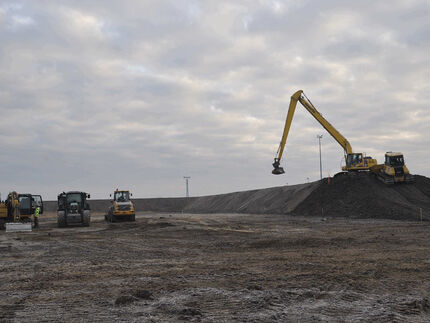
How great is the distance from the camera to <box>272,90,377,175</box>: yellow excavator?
39.7m

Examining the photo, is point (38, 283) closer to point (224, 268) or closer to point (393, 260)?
point (224, 268)

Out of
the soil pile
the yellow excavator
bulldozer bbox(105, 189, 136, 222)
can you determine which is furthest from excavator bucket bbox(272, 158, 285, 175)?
bulldozer bbox(105, 189, 136, 222)

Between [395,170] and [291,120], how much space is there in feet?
36.4

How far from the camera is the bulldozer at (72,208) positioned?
29781mm

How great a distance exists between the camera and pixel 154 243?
59.6 ft

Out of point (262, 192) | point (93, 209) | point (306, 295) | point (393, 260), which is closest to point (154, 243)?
point (393, 260)

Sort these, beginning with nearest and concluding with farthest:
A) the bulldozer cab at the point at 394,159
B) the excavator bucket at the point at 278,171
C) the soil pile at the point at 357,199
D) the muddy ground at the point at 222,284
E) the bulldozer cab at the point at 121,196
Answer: the muddy ground at the point at 222,284 → the soil pile at the point at 357,199 → the bulldozer cab at the point at 121,196 → the bulldozer cab at the point at 394,159 → the excavator bucket at the point at 278,171

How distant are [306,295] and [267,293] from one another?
2.42ft

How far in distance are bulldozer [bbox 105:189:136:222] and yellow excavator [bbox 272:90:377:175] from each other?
46.9 feet

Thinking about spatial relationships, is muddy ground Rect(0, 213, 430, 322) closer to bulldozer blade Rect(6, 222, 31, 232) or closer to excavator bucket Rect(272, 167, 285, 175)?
bulldozer blade Rect(6, 222, 31, 232)

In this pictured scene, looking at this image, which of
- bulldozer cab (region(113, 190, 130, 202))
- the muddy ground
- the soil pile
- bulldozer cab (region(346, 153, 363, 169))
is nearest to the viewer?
the muddy ground

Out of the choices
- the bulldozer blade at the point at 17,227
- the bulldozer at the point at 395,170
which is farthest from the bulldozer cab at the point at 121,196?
the bulldozer at the point at 395,170

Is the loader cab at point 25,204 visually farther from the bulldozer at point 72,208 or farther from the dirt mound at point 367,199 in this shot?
the dirt mound at point 367,199

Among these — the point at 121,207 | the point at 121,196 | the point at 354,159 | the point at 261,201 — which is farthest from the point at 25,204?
the point at 261,201
